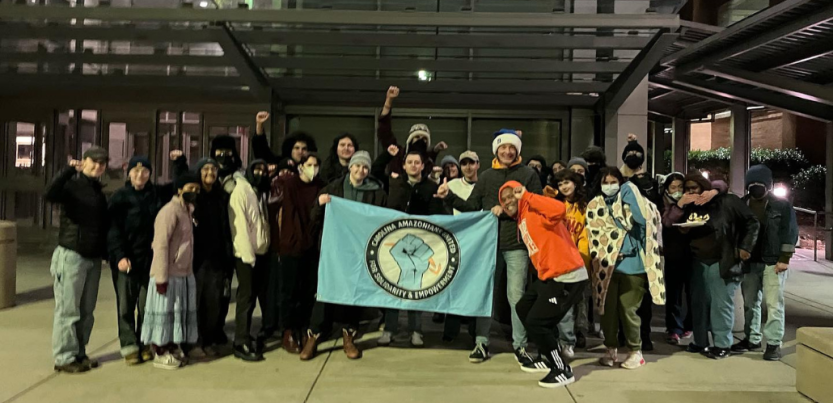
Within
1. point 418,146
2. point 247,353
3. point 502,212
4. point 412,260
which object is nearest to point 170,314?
point 247,353

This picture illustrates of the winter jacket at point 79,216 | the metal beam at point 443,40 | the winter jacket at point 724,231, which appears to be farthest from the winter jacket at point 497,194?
the metal beam at point 443,40

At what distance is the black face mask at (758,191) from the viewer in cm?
609

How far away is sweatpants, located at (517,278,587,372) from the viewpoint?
4887mm

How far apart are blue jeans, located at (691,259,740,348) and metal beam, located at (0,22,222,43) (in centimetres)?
783

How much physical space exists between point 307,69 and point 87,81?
4.87 metres

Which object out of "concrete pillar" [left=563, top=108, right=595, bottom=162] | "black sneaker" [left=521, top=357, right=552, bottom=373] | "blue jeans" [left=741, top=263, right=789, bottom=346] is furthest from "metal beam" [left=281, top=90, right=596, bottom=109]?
"black sneaker" [left=521, top=357, right=552, bottom=373]

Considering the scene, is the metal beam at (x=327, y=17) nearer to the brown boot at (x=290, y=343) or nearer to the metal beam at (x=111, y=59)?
the metal beam at (x=111, y=59)

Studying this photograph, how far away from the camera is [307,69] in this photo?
1163 cm

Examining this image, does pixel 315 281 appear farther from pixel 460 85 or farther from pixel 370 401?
pixel 460 85

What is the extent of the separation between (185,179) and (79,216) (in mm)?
906

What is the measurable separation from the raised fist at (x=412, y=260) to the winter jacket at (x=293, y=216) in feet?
3.02

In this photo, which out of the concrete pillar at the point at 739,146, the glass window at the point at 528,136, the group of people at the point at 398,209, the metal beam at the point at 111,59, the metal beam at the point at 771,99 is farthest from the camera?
the concrete pillar at the point at 739,146

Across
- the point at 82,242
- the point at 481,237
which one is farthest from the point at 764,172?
the point at 82,242

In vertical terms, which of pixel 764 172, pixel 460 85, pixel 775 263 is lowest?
pixel 775 263
